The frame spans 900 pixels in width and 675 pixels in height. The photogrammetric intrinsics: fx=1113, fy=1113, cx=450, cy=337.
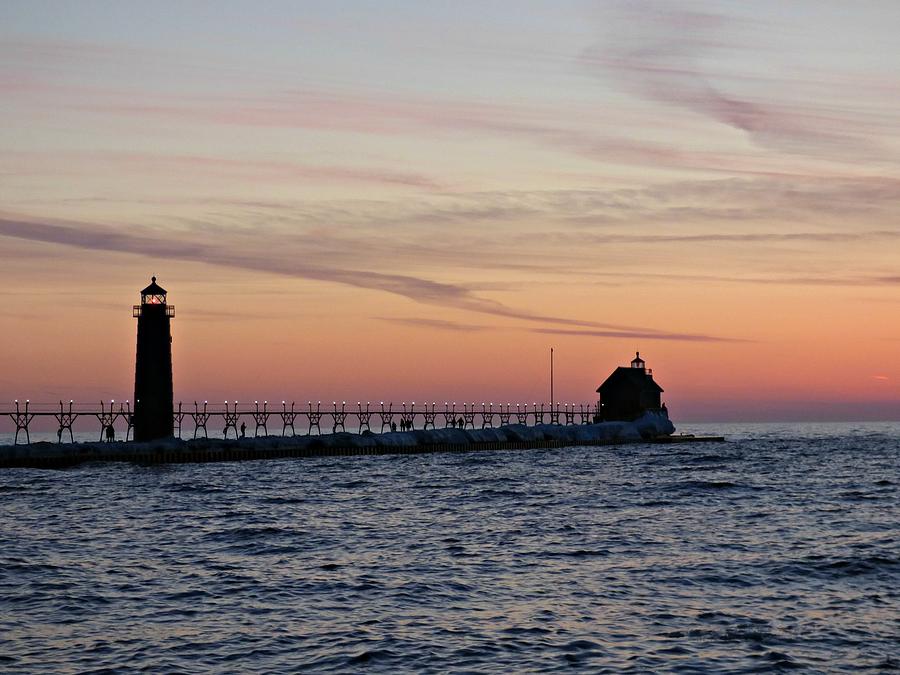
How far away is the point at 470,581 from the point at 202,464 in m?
58.9

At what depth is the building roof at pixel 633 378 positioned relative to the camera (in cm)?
12744

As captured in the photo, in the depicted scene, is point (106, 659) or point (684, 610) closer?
point (106, 659)

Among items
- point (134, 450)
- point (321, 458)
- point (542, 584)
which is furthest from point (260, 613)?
point (321, 458)

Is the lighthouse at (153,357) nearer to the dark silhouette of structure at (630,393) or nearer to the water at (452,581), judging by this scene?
the water at (452,581)

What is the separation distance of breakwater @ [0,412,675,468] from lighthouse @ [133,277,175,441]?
3.50m

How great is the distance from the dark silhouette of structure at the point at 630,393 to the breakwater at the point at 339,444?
1492 millimetres

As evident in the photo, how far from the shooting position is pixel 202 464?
269 ft

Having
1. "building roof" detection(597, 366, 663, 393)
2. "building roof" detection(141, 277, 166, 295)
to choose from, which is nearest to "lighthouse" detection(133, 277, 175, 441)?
"building roof" detection(141, 277, 166, 295)

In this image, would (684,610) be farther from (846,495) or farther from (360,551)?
(846,495)

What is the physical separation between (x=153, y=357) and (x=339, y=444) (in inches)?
1041

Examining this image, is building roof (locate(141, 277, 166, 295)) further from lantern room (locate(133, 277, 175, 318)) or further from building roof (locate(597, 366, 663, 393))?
building roof (locate(597, 366, 663, 393))

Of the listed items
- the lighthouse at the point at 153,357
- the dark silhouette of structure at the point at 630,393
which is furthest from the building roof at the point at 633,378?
the lighthouse at the point at 153,357

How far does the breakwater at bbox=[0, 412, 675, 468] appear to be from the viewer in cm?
7662

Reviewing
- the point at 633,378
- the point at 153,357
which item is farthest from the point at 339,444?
the point at 633,378
